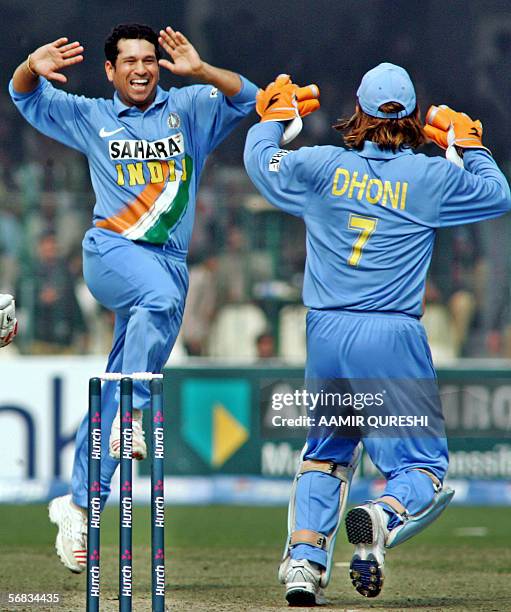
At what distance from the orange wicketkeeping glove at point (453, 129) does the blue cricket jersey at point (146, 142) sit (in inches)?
32.6

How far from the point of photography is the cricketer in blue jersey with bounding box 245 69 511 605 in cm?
502

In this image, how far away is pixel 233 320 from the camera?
10.0 meters

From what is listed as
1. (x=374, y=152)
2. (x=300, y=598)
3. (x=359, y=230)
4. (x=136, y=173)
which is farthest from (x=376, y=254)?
(x=300, y=598)

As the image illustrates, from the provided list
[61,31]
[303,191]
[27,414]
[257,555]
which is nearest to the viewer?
[303,191]

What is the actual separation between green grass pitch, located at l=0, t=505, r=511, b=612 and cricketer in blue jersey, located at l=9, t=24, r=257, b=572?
0.52 meters

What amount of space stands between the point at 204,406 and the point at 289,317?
3.07 feet

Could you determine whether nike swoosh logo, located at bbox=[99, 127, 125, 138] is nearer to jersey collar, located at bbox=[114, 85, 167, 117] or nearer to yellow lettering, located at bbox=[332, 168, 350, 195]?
jersey collar, located at bbox=[114, 85, 167, 117]

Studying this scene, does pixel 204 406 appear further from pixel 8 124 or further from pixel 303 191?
pixel 303 191

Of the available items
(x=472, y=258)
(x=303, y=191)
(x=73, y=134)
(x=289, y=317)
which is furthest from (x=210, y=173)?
(x=303, y=191)

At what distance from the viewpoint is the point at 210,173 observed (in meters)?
10.2

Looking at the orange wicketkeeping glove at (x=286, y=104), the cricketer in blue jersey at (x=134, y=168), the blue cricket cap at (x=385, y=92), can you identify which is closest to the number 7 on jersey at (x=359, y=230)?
the blue cricket cap at (x=385, y=92)

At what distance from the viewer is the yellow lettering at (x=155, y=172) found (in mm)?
5696

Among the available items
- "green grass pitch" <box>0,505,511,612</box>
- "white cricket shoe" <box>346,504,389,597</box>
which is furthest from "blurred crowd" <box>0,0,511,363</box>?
"white cricket shoe" <box>346,504,389,597</box>

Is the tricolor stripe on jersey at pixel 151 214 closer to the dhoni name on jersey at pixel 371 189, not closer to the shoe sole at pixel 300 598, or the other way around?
the dhoni name on jersey at pixel 371 189
